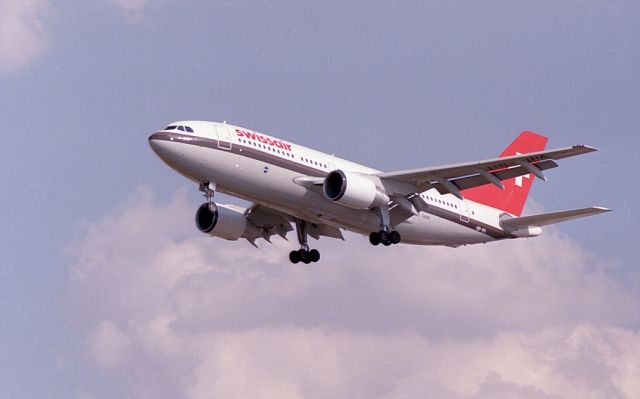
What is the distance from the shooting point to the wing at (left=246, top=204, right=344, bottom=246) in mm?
63156

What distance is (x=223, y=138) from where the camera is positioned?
54062mm

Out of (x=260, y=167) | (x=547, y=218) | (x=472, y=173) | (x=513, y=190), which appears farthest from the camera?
(x=513, y=190)

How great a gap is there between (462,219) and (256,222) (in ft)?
33.2

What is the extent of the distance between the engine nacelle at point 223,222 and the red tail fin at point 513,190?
11.4 metres

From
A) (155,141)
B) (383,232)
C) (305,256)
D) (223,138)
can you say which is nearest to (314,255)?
(305,256)

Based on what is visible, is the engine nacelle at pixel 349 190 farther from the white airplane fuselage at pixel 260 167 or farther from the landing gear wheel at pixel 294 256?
the landing gear wheel at pixel 294 256

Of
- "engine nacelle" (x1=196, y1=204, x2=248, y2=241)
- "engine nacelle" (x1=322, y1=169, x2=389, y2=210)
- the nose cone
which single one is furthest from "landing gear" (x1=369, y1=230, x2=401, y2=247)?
the nose cone

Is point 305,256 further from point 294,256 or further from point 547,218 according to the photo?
point 547,218

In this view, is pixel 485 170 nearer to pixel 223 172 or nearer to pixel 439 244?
pixel 439 244

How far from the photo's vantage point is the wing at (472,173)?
179ft

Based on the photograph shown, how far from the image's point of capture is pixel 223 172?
2114 inches

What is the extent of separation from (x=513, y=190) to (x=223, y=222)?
51.0 feet

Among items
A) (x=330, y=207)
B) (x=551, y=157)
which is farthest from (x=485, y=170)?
(x=330, y=207)

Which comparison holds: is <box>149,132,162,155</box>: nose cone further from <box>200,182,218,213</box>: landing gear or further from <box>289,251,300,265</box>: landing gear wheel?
<box>289,251,300,265</box>: landing gear wheel
